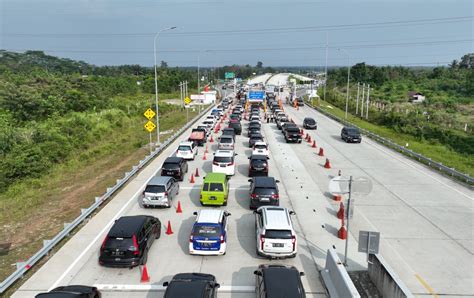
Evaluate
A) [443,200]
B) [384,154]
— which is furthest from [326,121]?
[443,200]

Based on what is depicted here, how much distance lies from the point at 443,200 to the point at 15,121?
157ft

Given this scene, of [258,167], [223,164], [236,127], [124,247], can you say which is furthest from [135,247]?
[236,127]

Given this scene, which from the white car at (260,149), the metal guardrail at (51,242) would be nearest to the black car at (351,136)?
the white car at (260,149)

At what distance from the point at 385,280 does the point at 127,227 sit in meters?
8.52

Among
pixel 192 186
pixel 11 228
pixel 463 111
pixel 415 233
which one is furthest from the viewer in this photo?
pixel 463 111

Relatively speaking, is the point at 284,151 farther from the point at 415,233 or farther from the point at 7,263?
the point at 7,263

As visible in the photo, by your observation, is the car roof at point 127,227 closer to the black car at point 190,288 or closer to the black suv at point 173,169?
the black car at point 190,288

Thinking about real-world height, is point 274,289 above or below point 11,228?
above

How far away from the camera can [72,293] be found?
927 cm

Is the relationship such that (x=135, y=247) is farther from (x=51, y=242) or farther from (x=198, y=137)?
(x=198, y=137)

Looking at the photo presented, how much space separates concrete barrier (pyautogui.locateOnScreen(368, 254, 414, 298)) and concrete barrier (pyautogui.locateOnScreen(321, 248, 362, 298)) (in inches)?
44.3

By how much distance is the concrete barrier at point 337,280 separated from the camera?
32.7 ft

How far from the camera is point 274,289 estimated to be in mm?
9547

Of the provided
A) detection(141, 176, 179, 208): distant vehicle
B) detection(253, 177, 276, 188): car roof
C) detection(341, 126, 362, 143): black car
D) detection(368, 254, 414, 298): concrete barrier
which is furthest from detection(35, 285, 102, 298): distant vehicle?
detection(341, 126, 362, 143): black car
